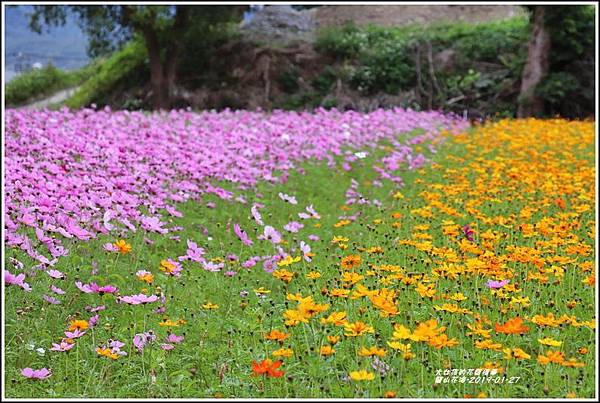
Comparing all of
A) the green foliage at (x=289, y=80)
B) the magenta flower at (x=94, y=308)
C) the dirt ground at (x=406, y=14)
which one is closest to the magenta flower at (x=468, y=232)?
the magenta flower at (x=94, y=308)

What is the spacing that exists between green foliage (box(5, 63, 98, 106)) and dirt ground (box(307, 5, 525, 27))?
10.5m

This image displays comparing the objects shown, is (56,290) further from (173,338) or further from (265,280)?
(265,280)

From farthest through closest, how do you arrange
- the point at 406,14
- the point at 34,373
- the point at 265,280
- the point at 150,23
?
the point at 406,14 < the point at 150,23 < the point at 265,280 < the point at 34,373

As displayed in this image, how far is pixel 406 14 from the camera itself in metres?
25.5

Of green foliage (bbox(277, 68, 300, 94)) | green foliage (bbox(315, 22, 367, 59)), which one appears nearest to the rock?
green foliage (bbox(315, 22, 367, 59))

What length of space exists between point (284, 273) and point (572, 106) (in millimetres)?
15337

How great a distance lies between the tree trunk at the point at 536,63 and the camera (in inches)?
627

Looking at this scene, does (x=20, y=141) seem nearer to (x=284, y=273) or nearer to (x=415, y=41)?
(x=284, y=273)

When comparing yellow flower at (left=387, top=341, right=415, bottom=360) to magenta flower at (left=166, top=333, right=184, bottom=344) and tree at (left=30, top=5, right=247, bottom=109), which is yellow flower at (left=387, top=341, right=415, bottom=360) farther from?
tree at (left=30, top=5, right=247, bottom=109)

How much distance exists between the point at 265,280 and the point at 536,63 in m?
13.8

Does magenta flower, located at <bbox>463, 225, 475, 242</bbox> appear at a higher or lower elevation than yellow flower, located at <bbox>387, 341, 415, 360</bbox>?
lower

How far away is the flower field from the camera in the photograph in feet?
9.70

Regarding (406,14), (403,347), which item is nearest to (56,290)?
(403,347)

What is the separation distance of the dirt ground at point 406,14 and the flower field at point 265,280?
18786 mm
